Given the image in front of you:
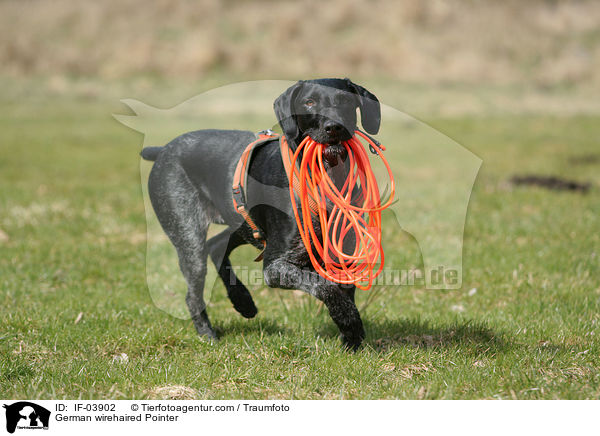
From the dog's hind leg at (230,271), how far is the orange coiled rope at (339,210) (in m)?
0.98

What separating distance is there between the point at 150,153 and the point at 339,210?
1929 mm

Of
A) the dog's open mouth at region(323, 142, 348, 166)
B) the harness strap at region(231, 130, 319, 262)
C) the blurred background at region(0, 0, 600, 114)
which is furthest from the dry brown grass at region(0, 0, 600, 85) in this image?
the dog's open mouth at region(323, 142, 348, 166)

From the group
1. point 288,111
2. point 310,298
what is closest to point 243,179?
point 288,111

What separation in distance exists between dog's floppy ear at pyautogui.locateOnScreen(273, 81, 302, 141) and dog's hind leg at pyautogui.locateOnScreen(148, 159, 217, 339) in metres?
1.12

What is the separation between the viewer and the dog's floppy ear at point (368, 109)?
386 cm

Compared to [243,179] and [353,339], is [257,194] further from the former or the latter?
[353,339]

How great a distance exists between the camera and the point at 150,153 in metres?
5.03

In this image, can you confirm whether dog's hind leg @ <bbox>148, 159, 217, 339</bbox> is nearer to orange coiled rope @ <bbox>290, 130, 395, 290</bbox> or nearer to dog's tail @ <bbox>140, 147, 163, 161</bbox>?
dog's tail @ <bbox>140, 147, 163, 161</bbox>

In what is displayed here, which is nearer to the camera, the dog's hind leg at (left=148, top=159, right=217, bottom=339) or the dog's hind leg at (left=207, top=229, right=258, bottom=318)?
the dog's hind leg at (left=148, top=159, right=217, bottom=339)

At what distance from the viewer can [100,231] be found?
8.03m

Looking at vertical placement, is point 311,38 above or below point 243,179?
above

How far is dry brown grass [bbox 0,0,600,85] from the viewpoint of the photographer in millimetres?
21969

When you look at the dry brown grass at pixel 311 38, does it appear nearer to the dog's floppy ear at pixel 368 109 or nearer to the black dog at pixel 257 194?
the black dog at pixel 257 194
